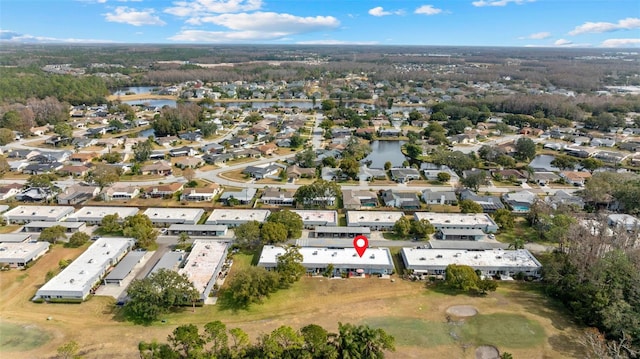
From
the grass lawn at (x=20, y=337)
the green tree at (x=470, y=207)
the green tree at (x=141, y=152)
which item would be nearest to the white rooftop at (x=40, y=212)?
the grass lawn at (x=20, y=337)

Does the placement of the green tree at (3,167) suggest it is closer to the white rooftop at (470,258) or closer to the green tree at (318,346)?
the green tree at (318,346)

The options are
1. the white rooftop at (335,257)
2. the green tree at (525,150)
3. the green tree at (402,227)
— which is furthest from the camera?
the green tree at (525,150)

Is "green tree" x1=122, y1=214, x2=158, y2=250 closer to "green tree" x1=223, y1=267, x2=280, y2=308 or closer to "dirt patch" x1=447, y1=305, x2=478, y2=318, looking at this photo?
"green tree" x1=223, y1=267, x2=280, y2=308

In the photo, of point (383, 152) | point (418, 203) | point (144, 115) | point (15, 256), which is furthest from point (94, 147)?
point (418, 203)

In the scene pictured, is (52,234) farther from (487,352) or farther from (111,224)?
(487,352)

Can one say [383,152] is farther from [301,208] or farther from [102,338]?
[102,338]

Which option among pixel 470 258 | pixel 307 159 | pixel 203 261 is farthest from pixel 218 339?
pixel 307 159

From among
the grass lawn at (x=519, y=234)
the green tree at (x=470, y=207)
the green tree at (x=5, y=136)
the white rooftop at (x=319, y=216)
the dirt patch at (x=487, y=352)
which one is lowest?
the dirt patch at (x=487, y=352)
